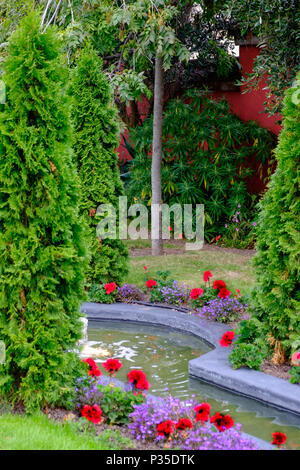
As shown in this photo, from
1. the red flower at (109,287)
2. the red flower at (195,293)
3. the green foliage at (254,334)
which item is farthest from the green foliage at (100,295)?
the green foliage at (254,334)

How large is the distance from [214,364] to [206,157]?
7.62m

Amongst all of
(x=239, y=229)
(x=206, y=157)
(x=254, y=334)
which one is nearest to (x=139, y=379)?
(x=254, y=334)

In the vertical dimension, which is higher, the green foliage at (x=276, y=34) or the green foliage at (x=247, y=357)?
the green foliage at (x=276, y=34)

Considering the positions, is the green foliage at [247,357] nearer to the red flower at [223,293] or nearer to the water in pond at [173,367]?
the water in pond at [173,367]

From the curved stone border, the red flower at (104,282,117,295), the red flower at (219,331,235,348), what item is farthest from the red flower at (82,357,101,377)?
the red flower at (104,282,117,295)

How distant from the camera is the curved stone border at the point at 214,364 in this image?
485 cm

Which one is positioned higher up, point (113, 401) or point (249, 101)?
point (249, 101)

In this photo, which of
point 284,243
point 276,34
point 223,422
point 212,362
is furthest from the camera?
point 276,34

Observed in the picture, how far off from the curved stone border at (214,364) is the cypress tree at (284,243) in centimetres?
50

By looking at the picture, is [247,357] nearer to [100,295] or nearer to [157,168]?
[100,295]

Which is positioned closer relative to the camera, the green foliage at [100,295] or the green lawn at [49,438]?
the green lawn at [49,438]

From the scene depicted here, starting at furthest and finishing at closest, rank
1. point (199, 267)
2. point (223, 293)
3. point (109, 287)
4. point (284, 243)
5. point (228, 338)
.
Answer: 1. point (199, 267)
2. point (109, 287)
3. point (223, 293)
4. point (228, 338)
5. point (284, 243)

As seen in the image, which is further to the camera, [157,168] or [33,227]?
[157,168]

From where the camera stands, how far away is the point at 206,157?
40.9ft
